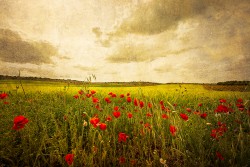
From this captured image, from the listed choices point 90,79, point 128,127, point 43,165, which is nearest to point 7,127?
point 43,165

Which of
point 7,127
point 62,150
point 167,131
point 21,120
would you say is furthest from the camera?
point 167,131

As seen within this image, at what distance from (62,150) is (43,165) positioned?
0.28 metres

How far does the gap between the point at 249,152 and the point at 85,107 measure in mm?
2858

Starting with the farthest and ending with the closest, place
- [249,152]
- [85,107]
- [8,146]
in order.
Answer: [85,107]
[8,146]
[249,152]

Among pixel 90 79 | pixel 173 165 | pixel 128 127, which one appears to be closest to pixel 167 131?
pixel 128 127

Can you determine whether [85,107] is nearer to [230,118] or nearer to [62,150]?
[62,150]

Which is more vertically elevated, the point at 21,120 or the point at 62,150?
the point at 21,120

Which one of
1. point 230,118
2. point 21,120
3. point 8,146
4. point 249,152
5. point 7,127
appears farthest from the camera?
point 230,118

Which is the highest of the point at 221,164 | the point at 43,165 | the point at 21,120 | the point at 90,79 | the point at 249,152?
the point at 90,79

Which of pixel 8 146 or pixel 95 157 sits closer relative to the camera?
pixel 8 146

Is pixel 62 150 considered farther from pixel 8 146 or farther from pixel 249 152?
pixel 249 152

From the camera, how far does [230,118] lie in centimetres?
328

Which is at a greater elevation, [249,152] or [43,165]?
[249,152]

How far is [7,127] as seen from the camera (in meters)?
2.24
